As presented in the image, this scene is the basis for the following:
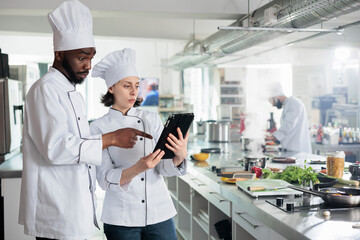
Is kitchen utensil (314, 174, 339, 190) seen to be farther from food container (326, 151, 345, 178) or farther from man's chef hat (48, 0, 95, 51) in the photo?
man's chef hat (48, 0, 95, 51)

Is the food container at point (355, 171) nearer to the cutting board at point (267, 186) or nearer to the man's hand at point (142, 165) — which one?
the cutting board at point (267, 186)

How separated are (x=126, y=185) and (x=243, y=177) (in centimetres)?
111

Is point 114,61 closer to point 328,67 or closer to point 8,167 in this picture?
point 8,167

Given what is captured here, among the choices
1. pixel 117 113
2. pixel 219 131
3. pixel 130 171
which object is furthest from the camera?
pixel 219 131

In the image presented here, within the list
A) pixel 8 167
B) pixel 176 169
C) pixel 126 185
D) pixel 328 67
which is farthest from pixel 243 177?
pixel 328 67

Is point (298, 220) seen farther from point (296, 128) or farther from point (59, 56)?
point (296, 128)

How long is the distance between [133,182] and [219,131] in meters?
3.89

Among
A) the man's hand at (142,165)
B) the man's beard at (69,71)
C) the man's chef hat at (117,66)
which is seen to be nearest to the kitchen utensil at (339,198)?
the man's hand at (142,165)

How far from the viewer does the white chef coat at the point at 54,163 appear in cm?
167

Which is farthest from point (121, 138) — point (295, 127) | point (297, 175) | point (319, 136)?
point (319, 136)

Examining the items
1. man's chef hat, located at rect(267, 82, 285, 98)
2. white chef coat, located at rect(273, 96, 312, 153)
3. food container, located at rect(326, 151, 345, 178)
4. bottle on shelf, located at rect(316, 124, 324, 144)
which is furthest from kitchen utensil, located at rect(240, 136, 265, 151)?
bottle on shelf, located at rect(316, 124, 324, 144)

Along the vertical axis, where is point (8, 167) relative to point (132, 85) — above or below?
below

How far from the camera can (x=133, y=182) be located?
2158 mm

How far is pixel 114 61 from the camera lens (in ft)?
7.36
